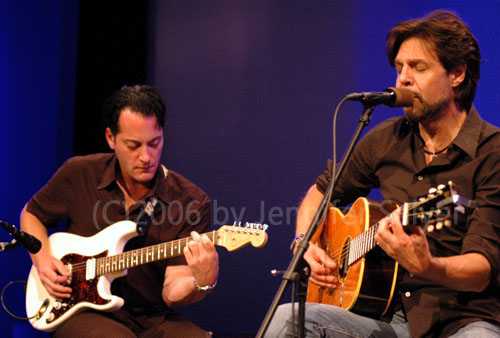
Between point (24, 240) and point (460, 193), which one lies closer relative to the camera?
point (460, 193)

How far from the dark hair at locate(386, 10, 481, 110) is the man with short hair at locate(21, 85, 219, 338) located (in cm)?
152

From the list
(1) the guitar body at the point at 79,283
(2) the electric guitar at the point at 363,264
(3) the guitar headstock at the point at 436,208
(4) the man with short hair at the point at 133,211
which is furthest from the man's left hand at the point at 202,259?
(3) the guitar headstock at the point at 436,208

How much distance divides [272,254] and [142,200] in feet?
5.61

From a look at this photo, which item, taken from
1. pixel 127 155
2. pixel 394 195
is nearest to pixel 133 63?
pixel 127 155

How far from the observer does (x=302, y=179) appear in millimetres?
4711

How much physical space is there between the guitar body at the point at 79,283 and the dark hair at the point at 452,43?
1.87 meters

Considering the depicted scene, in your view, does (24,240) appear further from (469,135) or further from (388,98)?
(469,135)

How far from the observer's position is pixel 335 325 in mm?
2416

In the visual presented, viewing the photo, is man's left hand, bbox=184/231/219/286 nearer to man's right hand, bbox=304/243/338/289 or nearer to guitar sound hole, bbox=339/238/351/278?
man's right hand, bbox=304/243/338/289

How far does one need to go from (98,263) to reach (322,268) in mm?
1322

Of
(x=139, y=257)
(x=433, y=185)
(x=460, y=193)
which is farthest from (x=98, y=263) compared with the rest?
(x=460, y=193)

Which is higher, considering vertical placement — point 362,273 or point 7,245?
point 362,273

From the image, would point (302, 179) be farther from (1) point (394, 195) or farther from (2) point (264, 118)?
(1) point (394, 195)

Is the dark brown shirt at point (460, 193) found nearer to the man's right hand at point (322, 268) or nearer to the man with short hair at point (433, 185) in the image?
the man with short hair at point (433, 185)
